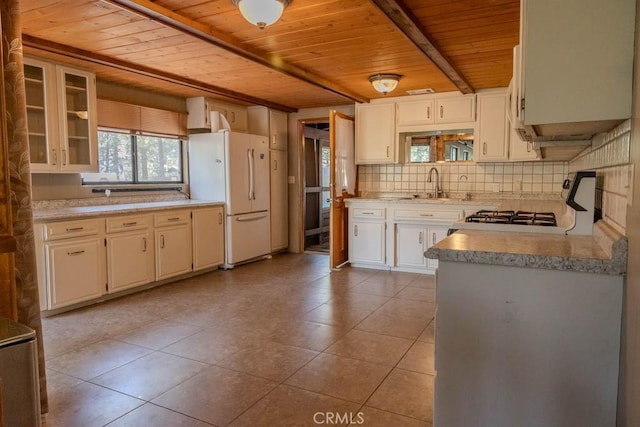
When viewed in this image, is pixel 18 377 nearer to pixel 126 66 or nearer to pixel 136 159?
pixel 126 66

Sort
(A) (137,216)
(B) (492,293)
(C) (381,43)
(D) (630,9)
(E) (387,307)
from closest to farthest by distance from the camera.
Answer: (D) (630,9), (B) (492,293), (C) (381,43), (E) (387,307), (A) (137,216)

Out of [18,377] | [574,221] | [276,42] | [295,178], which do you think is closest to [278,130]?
[295,178]

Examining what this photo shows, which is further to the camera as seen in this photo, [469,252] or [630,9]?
[469,252]

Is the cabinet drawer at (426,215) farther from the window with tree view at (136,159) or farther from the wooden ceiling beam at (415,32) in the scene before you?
the window with tree view at (136,159)

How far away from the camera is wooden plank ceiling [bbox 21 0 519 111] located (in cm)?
264

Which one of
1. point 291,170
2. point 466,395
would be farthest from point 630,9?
point 291,170

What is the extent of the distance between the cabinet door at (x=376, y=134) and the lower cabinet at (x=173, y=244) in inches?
92.4

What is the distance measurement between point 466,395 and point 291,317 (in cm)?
202

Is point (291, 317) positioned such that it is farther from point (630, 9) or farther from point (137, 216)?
point (630, 9)

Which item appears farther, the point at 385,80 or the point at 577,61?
the point at 385,80

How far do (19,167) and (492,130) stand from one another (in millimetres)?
4493

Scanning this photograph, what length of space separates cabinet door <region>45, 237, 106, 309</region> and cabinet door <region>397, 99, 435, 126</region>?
3664mm

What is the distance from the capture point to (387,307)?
148 inches

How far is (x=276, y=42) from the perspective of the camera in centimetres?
327
